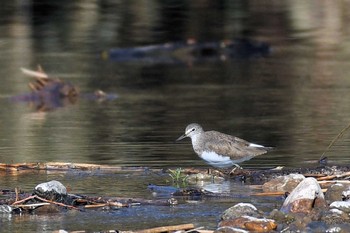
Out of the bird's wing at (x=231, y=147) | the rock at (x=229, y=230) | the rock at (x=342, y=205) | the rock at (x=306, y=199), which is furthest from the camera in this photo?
the bird's wing at (x=231, y=147)

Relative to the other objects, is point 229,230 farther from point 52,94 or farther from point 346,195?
point 52,94

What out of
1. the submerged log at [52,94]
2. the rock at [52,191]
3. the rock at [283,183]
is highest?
the rock at [52,191]

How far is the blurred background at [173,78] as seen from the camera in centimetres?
1142

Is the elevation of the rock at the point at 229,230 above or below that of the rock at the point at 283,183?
above

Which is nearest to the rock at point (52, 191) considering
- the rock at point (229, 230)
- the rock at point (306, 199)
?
the rock at point (229, 230)

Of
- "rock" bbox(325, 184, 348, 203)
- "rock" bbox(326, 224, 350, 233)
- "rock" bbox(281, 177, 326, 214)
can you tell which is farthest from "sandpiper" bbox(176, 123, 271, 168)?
"rock" bbox(326, 224, 350, 233)

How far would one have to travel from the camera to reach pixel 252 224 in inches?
279

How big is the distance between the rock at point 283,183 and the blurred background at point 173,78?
124 centimetres

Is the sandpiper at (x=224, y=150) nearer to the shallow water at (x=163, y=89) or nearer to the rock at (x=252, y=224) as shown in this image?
the shallow water at (x=163, y=89)

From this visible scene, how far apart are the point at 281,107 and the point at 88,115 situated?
96.7 inches

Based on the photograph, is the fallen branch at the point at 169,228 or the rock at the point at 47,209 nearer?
the fallen branch at the point at 169,228

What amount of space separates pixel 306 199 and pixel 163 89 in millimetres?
9112

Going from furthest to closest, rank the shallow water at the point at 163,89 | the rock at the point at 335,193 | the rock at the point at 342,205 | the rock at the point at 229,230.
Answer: the shallow water at the point at 163,89
the rock at the point at 335,193
the rock at the point at 342,205
the rock at the point at 229,230

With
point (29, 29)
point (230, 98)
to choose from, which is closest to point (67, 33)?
point (29, 29)
